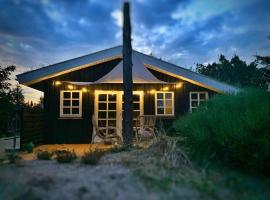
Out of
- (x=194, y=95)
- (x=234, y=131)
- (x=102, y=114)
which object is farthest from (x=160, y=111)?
(x=234, y=131)

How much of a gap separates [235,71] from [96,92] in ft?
85.2

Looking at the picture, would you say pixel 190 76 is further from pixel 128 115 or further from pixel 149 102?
pixel 128 115

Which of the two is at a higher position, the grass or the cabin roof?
the cabin roof

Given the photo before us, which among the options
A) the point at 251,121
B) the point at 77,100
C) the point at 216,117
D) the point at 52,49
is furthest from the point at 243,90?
the point at 52,49

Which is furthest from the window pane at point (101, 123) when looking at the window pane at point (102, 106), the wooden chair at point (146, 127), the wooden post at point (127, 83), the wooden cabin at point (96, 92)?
the wooden post at point (127, 83)

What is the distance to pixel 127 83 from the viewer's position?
5605 mm

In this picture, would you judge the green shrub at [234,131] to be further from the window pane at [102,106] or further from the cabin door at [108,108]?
the window pane at [102,106]

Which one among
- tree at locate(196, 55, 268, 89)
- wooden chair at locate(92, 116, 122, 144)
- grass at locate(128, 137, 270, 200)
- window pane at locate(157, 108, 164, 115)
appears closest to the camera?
grass at locate(128, 137, 270, 200)

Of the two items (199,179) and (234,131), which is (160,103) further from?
(199,179)

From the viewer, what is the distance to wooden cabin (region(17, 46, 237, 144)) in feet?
28.5

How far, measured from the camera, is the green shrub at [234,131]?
122 inches

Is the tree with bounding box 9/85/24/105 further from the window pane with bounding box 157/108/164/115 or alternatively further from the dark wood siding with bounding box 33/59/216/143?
the window pane with bounding box 157/108/164/115

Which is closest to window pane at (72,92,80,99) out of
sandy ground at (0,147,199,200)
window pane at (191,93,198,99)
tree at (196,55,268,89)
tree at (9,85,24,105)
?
window pane at (191,93,198,99)

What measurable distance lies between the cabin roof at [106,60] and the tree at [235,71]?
20.7 meters
